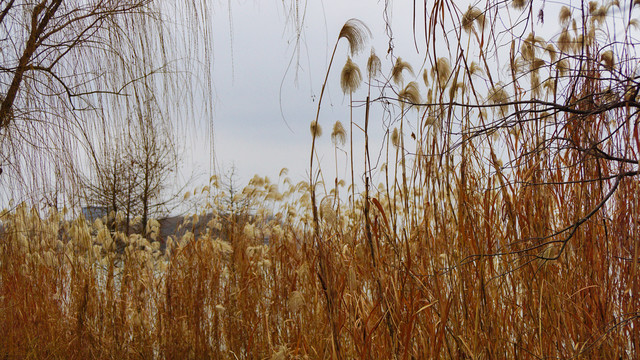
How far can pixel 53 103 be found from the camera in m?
1.77

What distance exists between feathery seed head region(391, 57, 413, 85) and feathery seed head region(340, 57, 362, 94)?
0.20 m

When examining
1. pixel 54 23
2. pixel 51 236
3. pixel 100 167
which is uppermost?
pixel 54 23

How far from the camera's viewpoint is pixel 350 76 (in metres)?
1.38

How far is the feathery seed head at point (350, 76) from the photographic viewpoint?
4.48 feet

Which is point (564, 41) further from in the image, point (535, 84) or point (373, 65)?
point (373, 65)

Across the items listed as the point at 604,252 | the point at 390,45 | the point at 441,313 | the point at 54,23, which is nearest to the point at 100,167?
the point at 54,23

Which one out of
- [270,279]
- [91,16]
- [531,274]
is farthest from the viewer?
[270,279]

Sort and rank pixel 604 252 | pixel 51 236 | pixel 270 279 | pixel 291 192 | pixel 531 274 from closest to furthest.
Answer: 1. pixel 531 274
2. pixel 604 252
3. pixel 270 279
4. pixel 51 236
5. pixel 291 192

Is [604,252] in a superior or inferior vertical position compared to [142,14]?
inferior

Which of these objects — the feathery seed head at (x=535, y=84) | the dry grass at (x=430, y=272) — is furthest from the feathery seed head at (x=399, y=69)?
the feathery seed head at (x=535, y=84)

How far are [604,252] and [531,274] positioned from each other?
0.32 metres

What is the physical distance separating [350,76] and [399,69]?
271 millimetres

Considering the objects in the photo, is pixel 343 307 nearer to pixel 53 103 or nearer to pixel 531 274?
pixel 531 274

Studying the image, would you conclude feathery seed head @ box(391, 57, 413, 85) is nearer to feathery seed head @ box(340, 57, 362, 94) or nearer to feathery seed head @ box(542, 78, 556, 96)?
feathery seed head @ box(340, 57, 362, 94)
